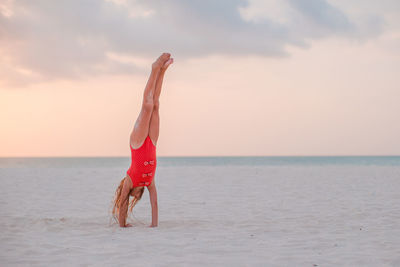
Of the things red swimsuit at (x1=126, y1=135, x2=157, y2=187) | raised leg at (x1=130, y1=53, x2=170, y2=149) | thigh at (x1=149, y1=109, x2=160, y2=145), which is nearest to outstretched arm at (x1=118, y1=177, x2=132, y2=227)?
red swimsuit at (x1=126, y1=135, x2=157, y2=187)

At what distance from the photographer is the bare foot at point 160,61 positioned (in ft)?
19.5

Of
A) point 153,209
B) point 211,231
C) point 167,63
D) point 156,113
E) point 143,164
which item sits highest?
point 167,63

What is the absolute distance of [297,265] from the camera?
3.86 meters

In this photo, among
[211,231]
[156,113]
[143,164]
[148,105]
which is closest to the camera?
[211,231]

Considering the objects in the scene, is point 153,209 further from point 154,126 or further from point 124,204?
point 154,126

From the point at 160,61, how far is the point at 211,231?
254cm

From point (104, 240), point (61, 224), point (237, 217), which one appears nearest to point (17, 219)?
point (61, 224)

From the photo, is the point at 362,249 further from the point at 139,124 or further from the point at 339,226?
the point at 139,124

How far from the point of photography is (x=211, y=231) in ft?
18.3

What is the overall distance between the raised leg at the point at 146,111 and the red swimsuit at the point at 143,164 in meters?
0.09

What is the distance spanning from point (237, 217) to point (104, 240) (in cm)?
255

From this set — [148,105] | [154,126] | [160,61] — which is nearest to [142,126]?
[154,126]

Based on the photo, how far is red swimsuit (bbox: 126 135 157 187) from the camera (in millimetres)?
5941

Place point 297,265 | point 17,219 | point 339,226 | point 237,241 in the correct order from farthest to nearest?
1. point 17,219
2. point 339,226
3. point 237,241
4. point 297,265
